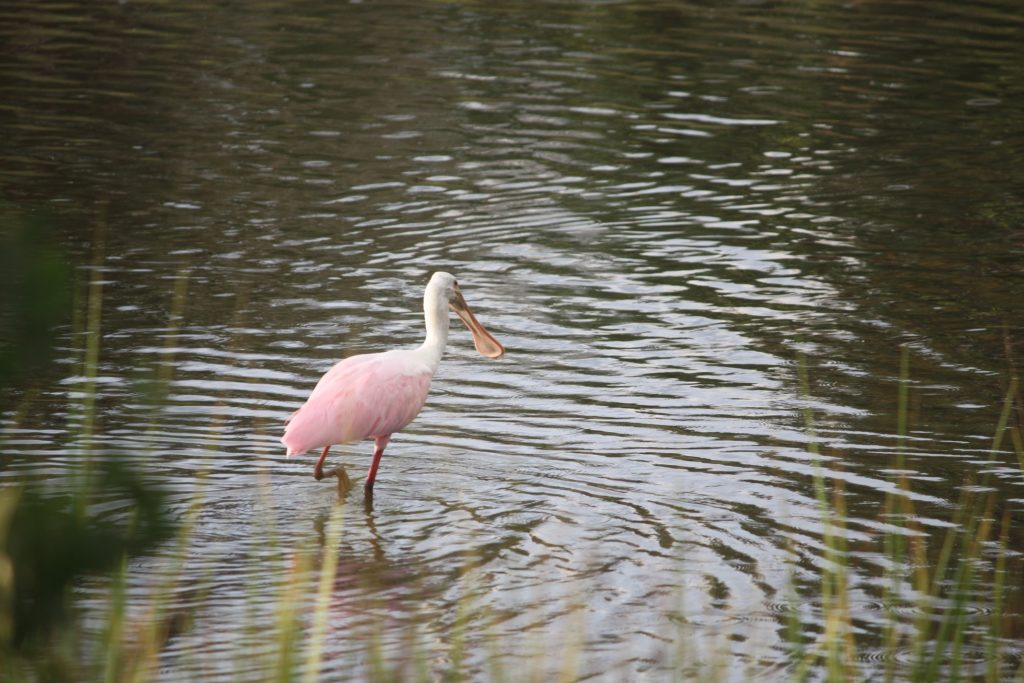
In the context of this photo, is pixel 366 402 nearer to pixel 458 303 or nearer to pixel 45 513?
pixel 458 303

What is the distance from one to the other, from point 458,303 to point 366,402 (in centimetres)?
144

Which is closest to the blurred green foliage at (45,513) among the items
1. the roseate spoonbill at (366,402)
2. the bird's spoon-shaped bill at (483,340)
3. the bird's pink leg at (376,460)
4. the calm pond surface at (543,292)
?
the calm pond surface at (543,292)

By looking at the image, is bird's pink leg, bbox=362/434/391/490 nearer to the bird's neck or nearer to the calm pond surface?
the calm pond surface

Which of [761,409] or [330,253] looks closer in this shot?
[761,409]

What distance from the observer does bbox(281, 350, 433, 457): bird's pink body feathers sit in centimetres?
Result: 738

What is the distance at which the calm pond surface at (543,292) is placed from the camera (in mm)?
6422

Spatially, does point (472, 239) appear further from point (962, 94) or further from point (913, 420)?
point (962, 94)

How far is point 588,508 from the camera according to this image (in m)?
7.32

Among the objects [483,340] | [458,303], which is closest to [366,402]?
[458,303]

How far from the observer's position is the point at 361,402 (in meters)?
7.47

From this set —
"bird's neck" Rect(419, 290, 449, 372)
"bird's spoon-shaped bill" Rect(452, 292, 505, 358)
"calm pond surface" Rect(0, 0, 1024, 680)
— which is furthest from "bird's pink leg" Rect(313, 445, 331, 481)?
"bird's spoon-shaped bill" Rect(452, 292, 505, 358)

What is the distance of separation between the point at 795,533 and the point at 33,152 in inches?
396

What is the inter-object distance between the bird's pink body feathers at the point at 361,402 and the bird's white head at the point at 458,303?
0.49m

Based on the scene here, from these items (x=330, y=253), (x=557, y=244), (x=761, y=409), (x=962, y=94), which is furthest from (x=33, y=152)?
(x=962, y=94)
